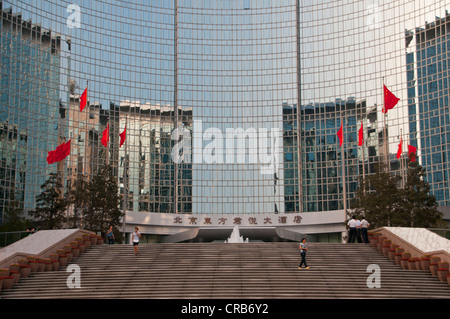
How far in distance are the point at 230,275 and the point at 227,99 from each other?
54498mm

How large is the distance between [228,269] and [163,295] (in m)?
4.55

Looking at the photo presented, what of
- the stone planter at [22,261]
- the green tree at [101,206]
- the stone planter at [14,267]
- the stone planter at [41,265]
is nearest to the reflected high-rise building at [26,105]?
the green tree at [101,206]

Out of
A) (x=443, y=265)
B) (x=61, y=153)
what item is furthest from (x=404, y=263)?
(x=61, y=153)

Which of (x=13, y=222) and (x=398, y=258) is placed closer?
(x=398, y=258)

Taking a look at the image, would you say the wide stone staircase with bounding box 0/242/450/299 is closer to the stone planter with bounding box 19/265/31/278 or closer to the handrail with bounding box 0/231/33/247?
the stone planter with bounding box 19/265/31/278

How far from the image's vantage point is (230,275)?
29.1 m

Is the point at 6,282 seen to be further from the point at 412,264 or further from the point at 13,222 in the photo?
the point at 13,222

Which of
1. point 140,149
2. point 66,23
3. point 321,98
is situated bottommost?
point 140,149

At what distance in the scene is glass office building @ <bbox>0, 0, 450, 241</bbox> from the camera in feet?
237

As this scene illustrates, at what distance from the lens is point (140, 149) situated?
7838 centimetres

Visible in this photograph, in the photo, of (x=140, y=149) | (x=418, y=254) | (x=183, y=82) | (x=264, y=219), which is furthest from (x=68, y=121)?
(x=418, y=254)

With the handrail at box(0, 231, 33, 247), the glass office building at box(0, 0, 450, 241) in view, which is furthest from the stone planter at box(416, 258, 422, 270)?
the glass office building at box(0, 0, 450, 241)

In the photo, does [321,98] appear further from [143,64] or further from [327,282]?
[327,282]

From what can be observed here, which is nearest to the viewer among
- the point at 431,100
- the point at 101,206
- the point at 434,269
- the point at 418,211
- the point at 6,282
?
the point at 6,282
